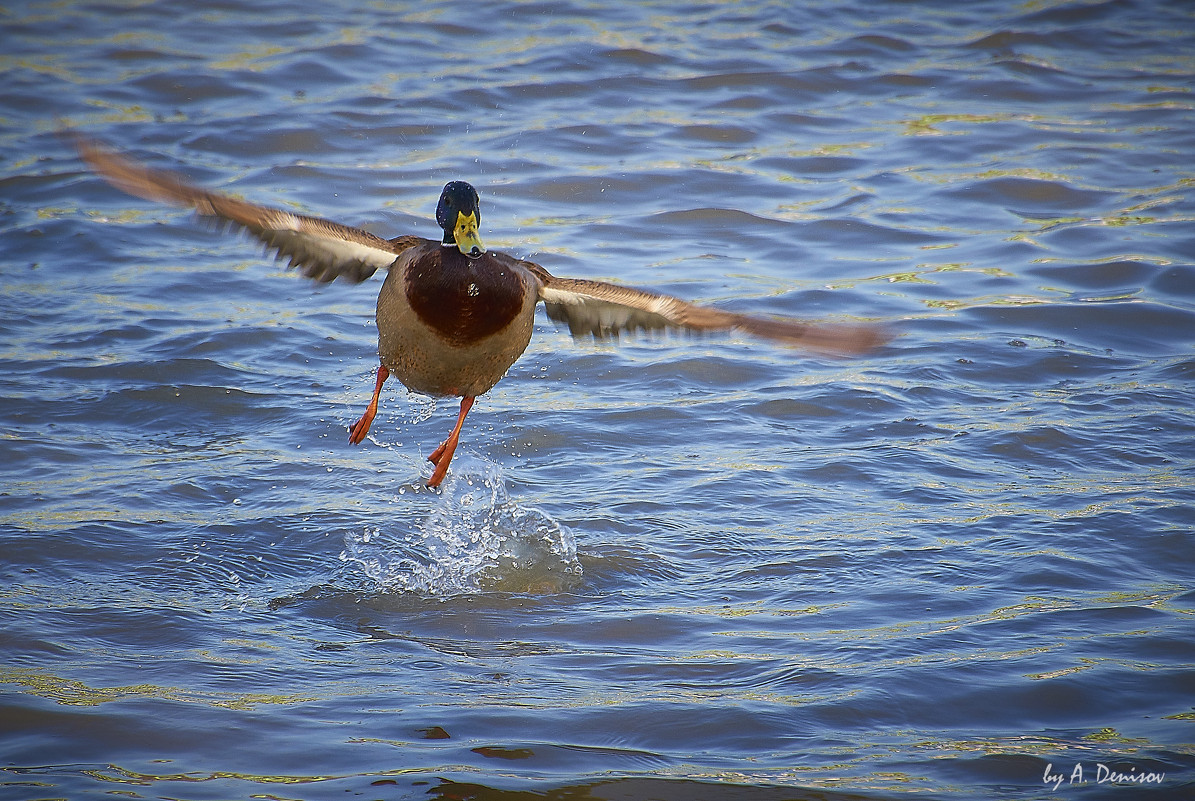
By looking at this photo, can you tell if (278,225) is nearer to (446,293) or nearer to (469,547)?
(446,293)

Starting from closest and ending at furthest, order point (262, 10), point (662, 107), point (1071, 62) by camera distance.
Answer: point (662, 107)
point (1071, 62)
point (262, 10)

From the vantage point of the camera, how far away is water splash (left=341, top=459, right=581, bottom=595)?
4.94m

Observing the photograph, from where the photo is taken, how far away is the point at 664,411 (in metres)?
6.48

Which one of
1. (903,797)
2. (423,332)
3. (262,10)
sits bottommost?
(903,797)

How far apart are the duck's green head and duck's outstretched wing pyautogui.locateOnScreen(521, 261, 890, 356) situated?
52cm

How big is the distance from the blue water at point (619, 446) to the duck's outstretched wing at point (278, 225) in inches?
40.6

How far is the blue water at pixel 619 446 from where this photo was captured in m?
3.82

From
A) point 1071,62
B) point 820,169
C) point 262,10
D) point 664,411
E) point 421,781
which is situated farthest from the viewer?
point 262,10

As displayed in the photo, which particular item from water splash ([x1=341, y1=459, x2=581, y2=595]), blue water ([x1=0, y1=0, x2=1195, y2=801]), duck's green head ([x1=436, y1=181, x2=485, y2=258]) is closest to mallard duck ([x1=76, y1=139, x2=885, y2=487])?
duck's green head ([x1=436, y1=181, x2=485, y2=258])

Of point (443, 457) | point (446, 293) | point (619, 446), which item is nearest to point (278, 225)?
point (446, 293)

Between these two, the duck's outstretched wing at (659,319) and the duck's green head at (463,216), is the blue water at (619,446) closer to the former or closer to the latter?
the duck's outstretched wing at (659,319)

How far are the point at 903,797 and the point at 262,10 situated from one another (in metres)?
11.2

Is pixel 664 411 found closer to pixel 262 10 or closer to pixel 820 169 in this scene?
pixel 820 169

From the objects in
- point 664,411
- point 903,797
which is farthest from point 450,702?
point 664,411
